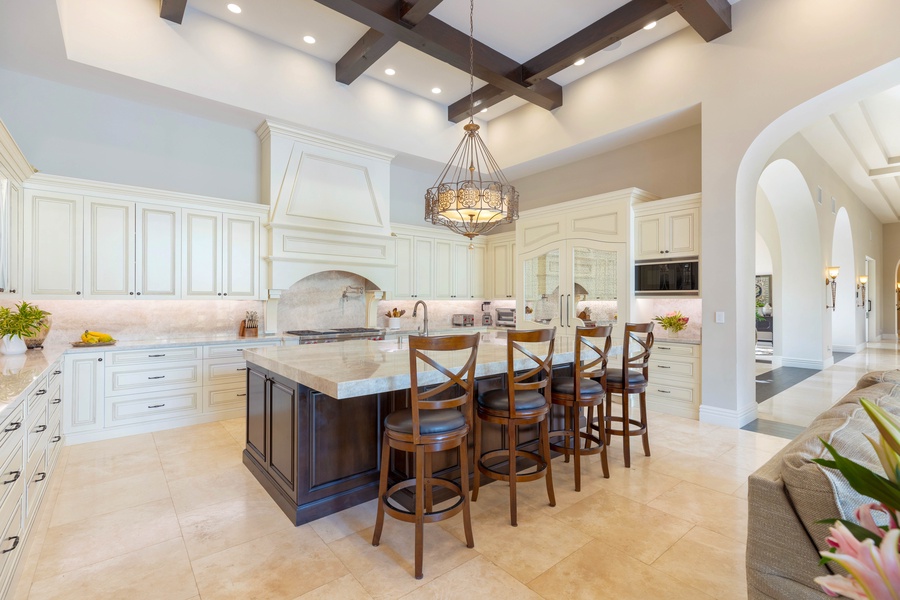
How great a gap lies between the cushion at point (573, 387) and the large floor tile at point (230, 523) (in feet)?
6.45

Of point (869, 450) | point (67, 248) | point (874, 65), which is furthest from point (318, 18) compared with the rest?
point (869, 450)

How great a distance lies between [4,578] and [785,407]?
6862 mm

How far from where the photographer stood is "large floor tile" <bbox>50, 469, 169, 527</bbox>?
106 inches

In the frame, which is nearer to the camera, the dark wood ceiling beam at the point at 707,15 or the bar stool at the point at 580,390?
the bar stool at the point at 580,390

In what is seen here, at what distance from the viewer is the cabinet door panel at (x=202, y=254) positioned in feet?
15.6

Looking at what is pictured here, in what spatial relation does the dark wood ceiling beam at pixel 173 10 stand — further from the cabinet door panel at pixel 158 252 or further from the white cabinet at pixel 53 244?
the white cabinet at pixel 53 244

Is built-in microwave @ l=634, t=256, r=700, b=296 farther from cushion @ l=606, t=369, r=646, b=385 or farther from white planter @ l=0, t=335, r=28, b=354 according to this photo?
white planter @ l=0, t=335, r=28, b=354

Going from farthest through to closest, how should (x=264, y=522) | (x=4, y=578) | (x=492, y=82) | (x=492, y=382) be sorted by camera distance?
(x=492, y=82) < (x=492, y=382) < (x=264, y=522) < (x=4, y=578)

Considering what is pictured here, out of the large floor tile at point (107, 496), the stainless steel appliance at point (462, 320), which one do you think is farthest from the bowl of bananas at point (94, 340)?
the stainless steel appliance at point (462, 320)

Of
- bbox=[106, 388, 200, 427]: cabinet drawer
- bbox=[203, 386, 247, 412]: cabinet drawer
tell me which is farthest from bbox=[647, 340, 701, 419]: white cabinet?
bbox=[106, 388, 200, 427]: cabinet drawer

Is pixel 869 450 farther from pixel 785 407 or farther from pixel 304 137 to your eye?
pixel 304 137

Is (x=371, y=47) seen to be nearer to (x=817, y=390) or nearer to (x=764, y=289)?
(x=817, y=390)

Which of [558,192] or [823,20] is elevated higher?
[823,20]

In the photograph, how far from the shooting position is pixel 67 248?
411 centimetres
